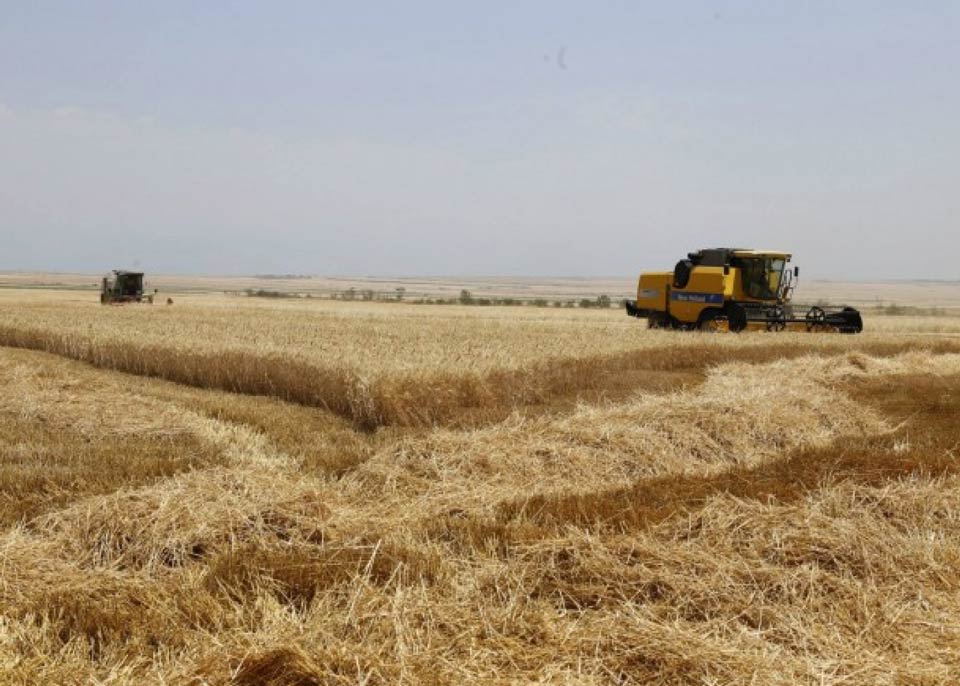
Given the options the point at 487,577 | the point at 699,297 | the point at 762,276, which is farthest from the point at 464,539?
the point at 762,276

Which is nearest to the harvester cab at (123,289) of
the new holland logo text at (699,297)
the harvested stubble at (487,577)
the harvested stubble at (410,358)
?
the harvested stubble at (410,358)

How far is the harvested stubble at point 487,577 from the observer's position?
392 centimetres

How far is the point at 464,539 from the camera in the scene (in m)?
5.77

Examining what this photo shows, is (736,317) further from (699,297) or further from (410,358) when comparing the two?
(410,358)

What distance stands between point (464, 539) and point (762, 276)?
21.8m

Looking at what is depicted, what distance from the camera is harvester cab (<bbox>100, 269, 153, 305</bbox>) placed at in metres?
42.6

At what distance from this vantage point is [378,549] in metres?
5.40

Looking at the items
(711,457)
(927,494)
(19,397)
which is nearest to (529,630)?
(927,494)

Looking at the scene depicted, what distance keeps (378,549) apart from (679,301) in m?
22.4

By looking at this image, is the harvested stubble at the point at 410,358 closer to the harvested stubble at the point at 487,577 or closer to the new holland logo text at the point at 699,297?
the new holland logo text at the point at 699,297

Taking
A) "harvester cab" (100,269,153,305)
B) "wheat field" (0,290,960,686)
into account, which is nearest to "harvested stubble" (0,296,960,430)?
Answer: "wheat field" (0,290,960,686)

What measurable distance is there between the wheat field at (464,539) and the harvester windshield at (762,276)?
13.1m

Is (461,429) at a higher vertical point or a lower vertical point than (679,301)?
lower

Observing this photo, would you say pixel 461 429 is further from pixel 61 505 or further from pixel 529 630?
pixel 529 630
